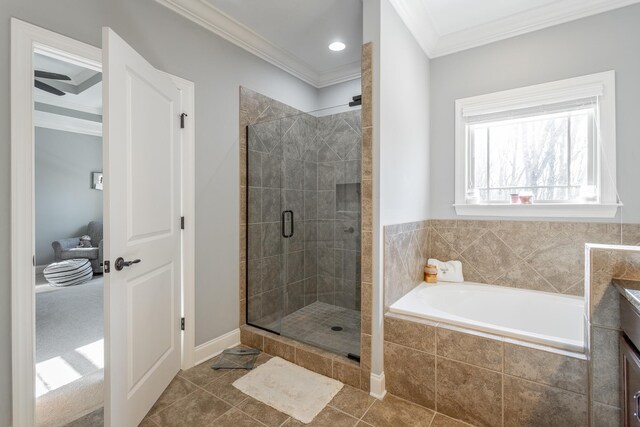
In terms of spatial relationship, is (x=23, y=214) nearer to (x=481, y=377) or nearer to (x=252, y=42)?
(x=252, y=42)

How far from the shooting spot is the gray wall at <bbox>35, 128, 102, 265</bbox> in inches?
213

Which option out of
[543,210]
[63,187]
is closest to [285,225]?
[543,210]

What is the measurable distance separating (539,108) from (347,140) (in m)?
1.56

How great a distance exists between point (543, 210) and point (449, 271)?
0.87m

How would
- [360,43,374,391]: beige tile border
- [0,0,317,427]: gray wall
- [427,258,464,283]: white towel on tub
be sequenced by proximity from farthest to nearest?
[427,258,464,283]: white towel on tub
[360,43,374,391]: beige tile border
[0,0,317,427]: gray wall

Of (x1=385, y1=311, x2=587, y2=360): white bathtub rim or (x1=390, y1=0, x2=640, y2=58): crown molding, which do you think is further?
(x1=390, y1=0, x2=640, y2=58): crown molding

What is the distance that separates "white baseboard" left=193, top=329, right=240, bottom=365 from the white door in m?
0.18

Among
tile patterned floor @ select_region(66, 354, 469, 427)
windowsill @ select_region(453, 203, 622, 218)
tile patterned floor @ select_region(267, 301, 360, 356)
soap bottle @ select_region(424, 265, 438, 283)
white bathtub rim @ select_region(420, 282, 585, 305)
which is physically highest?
windowsill @ select_region(453, 203, 622, 218)

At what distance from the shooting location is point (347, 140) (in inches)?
95.0

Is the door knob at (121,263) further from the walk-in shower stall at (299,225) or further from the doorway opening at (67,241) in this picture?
the walk-in shower stall at (299,225)

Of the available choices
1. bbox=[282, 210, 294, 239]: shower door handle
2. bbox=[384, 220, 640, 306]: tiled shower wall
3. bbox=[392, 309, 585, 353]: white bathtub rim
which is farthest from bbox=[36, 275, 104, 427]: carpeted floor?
bbox=[392, 309, 585, 353]: white bathtub rim

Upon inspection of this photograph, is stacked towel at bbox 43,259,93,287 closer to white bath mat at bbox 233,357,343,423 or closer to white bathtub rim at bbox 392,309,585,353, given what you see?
white bath mat at bbox 233,357,343,423

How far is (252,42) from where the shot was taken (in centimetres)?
262

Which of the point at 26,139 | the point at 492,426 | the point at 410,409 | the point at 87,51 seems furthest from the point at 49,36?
the point at 492,426
